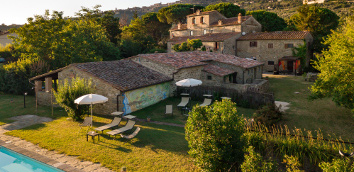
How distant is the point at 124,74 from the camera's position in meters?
20.6

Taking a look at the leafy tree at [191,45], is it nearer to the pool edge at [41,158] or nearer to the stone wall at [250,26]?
the stone wall at [250,26]

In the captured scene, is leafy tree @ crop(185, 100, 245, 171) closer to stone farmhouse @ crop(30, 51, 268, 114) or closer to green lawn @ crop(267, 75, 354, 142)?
green lawn @ crop(267, 75, 354, 142)

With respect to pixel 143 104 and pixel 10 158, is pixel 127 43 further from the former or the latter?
pixel 10 158

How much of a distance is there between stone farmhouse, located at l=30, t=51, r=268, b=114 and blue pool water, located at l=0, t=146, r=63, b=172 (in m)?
7.17

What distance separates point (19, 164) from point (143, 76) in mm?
11911

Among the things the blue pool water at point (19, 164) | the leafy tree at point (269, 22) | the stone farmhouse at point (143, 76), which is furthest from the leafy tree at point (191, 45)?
the blue pool water at point (19, 164)

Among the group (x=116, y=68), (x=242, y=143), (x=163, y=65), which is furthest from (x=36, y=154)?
(x=163, y=65)

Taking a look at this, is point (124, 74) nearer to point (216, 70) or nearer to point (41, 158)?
point (216, 70)

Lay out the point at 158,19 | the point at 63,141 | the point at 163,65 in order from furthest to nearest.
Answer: the point at 158,19 < the point at 163,65 < the point at 63,141

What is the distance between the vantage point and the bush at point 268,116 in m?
15.3

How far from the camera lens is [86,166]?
9.92 metres

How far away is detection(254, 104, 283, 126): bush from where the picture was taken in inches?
600

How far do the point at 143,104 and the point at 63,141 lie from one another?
775cm

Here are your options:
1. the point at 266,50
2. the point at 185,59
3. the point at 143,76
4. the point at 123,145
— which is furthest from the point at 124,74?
the point at 266,50
